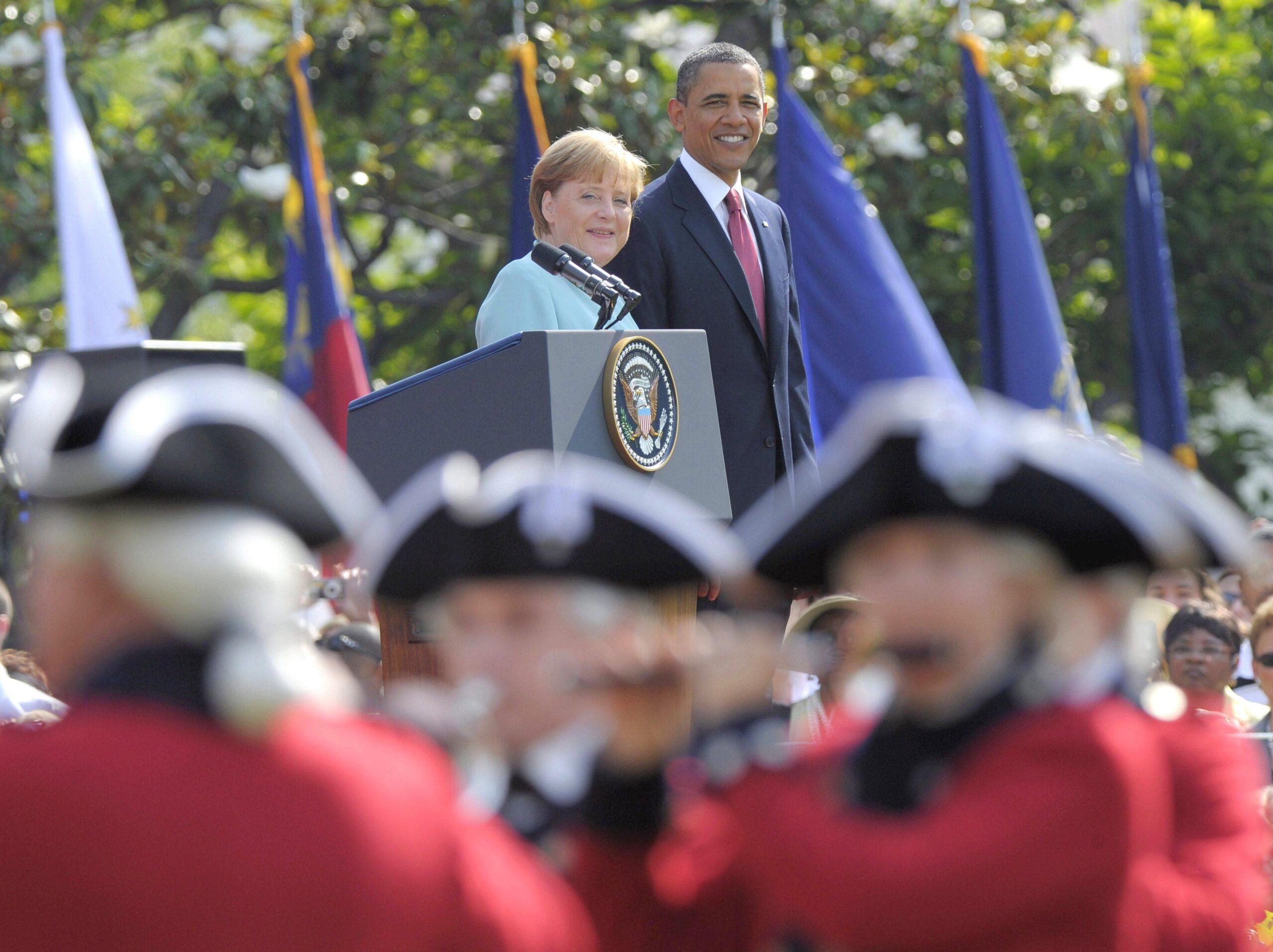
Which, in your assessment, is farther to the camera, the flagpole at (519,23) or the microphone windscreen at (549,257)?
the flagpole at (519,23)

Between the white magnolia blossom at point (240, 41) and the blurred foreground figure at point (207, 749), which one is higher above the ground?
the white magnolia blossom at point (240, 41)

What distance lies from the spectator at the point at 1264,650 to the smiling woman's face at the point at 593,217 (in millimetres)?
2346

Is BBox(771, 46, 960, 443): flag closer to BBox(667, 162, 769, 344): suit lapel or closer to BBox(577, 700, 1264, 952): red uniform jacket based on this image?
BBox(667, 162, 769, 344): suit lapel

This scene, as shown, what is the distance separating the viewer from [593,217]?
187 inches

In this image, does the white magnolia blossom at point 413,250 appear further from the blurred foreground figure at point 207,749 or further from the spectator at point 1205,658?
the blurred foreground figure at point 207,749

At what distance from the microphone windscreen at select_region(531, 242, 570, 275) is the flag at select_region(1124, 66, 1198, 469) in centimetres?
612

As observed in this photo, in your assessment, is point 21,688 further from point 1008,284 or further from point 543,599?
point 1008,284

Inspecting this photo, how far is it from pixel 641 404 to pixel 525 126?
17.5 feet

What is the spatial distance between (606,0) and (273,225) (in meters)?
2.58

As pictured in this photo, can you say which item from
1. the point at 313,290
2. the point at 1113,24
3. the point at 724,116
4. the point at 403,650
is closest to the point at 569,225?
the point at 724,116

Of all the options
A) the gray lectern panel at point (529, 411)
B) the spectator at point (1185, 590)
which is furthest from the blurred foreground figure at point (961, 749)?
the spectator at point (1185, 590)

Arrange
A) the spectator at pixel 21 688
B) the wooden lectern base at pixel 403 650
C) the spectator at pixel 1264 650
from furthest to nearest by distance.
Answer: the spectator at pixel 1264 650
the spectator at pixel 21 688
the wooden lectern base at pixel 403 650

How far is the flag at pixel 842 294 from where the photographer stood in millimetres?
7059

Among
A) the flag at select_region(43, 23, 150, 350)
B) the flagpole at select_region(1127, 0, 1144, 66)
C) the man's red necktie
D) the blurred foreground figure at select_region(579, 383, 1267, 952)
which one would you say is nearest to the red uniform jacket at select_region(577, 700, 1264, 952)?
the blurred foreground figure at select_region(579, 383, 1267, 952)
